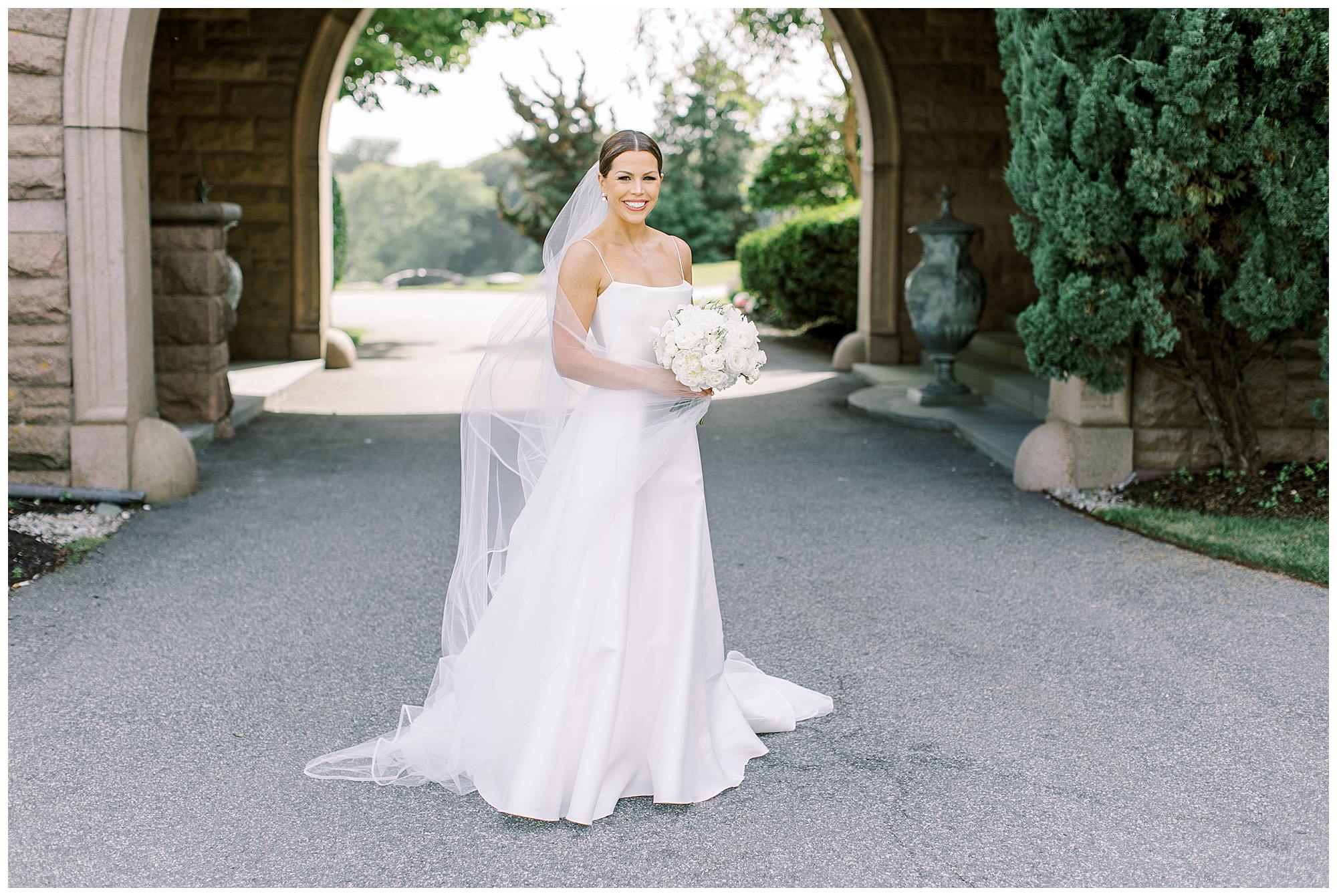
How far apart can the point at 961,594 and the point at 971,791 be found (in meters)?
2.05

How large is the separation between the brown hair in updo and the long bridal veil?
0.79 feet

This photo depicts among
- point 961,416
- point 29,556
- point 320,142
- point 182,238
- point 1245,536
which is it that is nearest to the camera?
point 29,556

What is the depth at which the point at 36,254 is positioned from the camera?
6.95 meters

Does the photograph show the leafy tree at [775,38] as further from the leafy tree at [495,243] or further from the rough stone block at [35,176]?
the leafy tree at [495,243]

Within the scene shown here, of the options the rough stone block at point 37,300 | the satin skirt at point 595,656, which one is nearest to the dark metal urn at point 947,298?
the rough stone block at point 37,300

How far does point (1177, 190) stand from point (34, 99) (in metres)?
6.00

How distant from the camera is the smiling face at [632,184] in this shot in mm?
3531

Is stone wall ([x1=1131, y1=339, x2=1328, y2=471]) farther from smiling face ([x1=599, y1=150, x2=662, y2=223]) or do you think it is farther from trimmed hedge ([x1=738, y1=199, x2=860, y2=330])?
trimmed hedge ([x1=738, y1=199, x2=860, y2=330])

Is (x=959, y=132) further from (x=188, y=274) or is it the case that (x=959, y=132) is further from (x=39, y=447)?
(x=39, y=447)

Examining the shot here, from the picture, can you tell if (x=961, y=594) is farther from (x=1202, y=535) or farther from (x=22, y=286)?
(x=22, y=286)

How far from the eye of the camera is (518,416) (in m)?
3.96

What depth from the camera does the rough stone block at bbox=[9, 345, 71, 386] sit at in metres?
7.06

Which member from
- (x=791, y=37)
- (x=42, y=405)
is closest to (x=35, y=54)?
(x=42, y=405)

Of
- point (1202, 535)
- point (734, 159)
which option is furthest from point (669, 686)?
point (734, 159)
